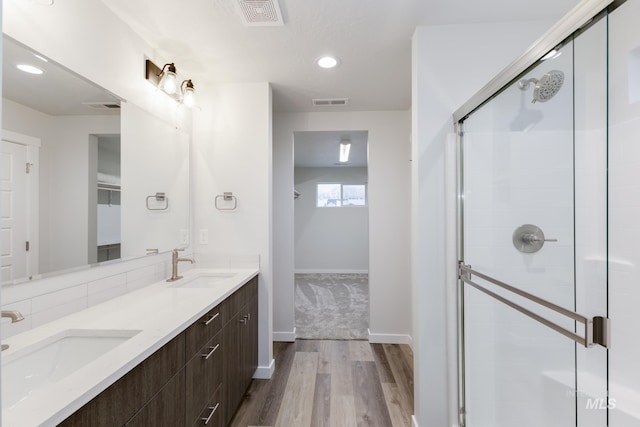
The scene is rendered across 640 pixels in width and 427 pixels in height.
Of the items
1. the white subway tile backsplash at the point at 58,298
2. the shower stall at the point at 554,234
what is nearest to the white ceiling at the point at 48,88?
the white subway tile backsplash at the point at 58,298

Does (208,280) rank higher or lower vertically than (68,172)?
lower

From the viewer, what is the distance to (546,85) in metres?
1.43

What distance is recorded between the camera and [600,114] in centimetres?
151

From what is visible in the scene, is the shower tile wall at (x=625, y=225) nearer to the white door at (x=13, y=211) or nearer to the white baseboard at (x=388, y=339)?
the white baseboard at (x=388, y=339)

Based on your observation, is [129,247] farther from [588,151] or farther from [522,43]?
[522,43]

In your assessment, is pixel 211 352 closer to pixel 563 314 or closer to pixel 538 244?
pixel 563 314

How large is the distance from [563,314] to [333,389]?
172cm

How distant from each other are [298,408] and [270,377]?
46 centimetres

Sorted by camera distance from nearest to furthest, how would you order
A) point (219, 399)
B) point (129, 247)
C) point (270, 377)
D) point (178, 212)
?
point (219, 399)
point (129, 247)
point (178, 212)
point (270, 377)

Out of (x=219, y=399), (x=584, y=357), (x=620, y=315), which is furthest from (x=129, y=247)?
(x=620, y=315)

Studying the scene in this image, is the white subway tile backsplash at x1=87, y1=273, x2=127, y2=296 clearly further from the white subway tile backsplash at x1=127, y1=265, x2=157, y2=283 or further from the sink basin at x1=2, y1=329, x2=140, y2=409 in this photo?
the sink basin at x1=2, y1=329, x2=140, y2=409

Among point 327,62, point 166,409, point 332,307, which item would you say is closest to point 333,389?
point 166,409

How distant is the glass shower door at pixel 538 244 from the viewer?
1.31m

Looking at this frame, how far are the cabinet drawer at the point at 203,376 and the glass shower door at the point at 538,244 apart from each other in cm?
143
